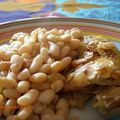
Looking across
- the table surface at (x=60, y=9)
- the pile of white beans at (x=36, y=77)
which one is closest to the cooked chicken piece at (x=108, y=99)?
the pile of white beans at (x=36, y=77)

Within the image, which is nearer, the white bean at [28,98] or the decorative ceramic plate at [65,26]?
the white bean at [28,98]

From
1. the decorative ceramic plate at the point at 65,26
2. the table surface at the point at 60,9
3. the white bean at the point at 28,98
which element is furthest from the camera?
the table surface at the point at 60,9

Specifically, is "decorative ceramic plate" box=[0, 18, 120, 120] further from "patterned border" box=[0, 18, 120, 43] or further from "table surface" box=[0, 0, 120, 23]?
"table surface" box=[0, 0, 120, 23]

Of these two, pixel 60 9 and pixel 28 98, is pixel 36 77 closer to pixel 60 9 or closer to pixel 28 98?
pixel 28 98

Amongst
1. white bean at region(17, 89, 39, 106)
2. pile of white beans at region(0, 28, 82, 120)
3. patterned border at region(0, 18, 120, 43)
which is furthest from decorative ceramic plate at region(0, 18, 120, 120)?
white bean at region(17, 89, 39, 106)

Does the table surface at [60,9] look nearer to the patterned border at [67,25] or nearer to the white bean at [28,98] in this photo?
the patterned border at [67,25]

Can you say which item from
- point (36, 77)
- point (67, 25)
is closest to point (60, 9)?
point (67, 25)

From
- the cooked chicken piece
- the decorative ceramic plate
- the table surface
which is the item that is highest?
the decorative ceramic plate
